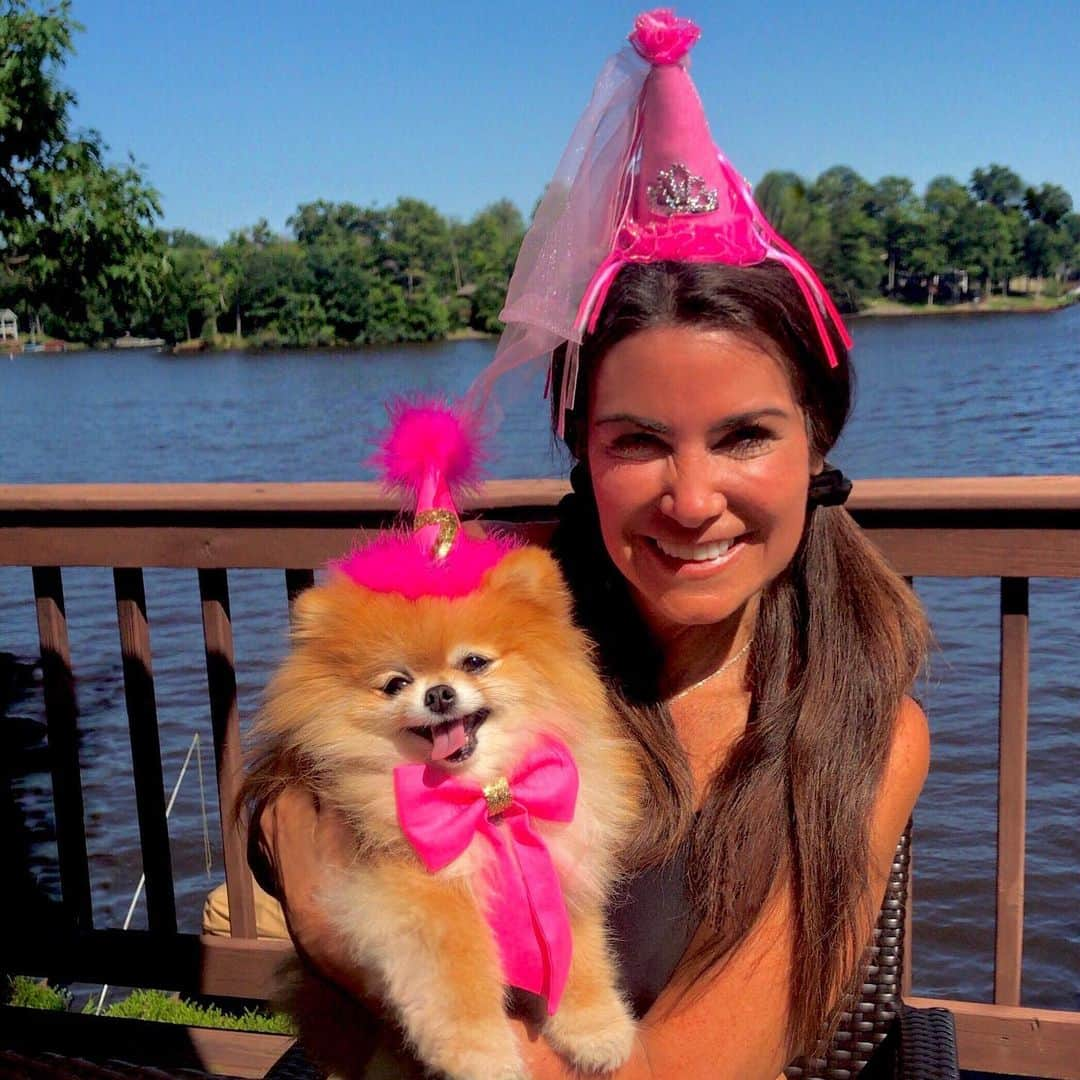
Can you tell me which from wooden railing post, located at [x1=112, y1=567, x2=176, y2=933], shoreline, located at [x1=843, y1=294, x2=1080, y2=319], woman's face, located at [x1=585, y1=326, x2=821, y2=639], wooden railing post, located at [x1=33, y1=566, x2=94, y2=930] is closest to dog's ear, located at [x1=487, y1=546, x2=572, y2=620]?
woman's face, located at [x1=585, y1=326, x2=821, y2=639]

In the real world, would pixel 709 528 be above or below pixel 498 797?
above

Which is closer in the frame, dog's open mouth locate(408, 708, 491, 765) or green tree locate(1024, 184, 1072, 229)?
dog's open mouth locate(408, 708, 491, 765)

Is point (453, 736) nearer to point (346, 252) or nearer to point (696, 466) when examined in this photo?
point (696, 466)

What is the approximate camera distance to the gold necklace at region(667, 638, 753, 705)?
1751 mm

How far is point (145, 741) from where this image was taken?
2.73 meters

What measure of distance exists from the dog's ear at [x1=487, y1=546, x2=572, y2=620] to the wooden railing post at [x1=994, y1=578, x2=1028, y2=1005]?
3.75 ft

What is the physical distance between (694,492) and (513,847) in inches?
20.3

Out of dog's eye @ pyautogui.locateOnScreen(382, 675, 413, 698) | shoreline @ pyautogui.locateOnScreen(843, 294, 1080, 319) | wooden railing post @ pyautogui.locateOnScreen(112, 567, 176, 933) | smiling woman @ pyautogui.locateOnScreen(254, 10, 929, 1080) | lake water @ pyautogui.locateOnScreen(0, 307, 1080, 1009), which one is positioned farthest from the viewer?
shoreline @ pyautogui.locateOnScreen(843, 294, 1080, 319)

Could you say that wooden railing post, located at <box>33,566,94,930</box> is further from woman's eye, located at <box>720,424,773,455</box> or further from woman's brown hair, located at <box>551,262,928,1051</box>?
woman's eye, located at <box>720,424,773,455</box>

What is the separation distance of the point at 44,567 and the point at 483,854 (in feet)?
5.71

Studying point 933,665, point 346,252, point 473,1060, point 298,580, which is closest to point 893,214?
point 933,665

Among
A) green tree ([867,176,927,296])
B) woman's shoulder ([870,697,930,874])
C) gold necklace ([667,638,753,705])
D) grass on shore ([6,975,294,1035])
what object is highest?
green tree ([867,176,927,296])

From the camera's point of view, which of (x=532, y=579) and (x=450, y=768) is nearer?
(x=450, y=768)

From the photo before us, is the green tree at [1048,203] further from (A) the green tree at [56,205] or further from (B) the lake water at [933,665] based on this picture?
(A) the green tree at [56,205]
